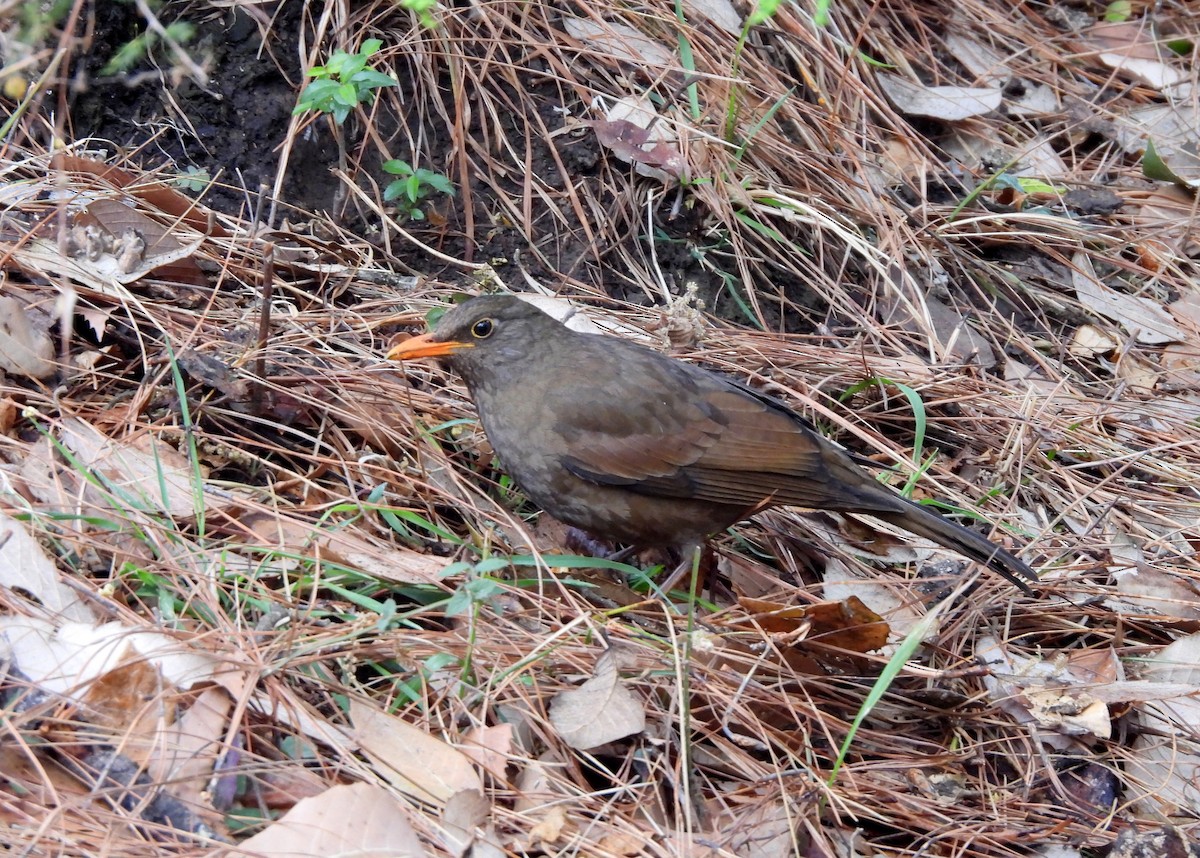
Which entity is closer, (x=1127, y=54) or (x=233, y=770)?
(x=233, y=770)

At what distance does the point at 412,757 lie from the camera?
107 inches

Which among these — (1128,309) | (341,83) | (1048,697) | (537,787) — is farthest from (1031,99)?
(537,787)

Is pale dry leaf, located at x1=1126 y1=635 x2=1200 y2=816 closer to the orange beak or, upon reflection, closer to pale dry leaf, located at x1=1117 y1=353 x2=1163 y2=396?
pale dry leaf, located at x1=1117 y1=353 x2=1163 y2=396

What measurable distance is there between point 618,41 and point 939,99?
1.94 m

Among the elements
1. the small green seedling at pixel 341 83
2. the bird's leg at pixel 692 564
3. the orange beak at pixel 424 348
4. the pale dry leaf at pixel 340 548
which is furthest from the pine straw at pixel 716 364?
the small green seedling at pixel 341 83

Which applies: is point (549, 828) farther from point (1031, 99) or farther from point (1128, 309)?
point (1031, 99)

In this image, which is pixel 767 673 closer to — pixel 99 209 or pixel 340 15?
pixel 99 209

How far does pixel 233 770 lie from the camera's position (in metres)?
2.55

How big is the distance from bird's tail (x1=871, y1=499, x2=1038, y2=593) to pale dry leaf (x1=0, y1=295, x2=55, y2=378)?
2.78m

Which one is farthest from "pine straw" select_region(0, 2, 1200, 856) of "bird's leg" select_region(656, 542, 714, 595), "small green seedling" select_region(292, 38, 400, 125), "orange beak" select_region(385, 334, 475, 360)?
"small green seedling" select_region(292, 38, 400, 125)

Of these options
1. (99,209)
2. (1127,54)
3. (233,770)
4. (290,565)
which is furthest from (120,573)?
(1127,54)

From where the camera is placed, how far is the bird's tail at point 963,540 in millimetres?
3666

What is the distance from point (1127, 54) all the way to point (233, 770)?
21.2 feet

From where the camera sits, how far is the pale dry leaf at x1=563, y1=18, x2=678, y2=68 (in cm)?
534
